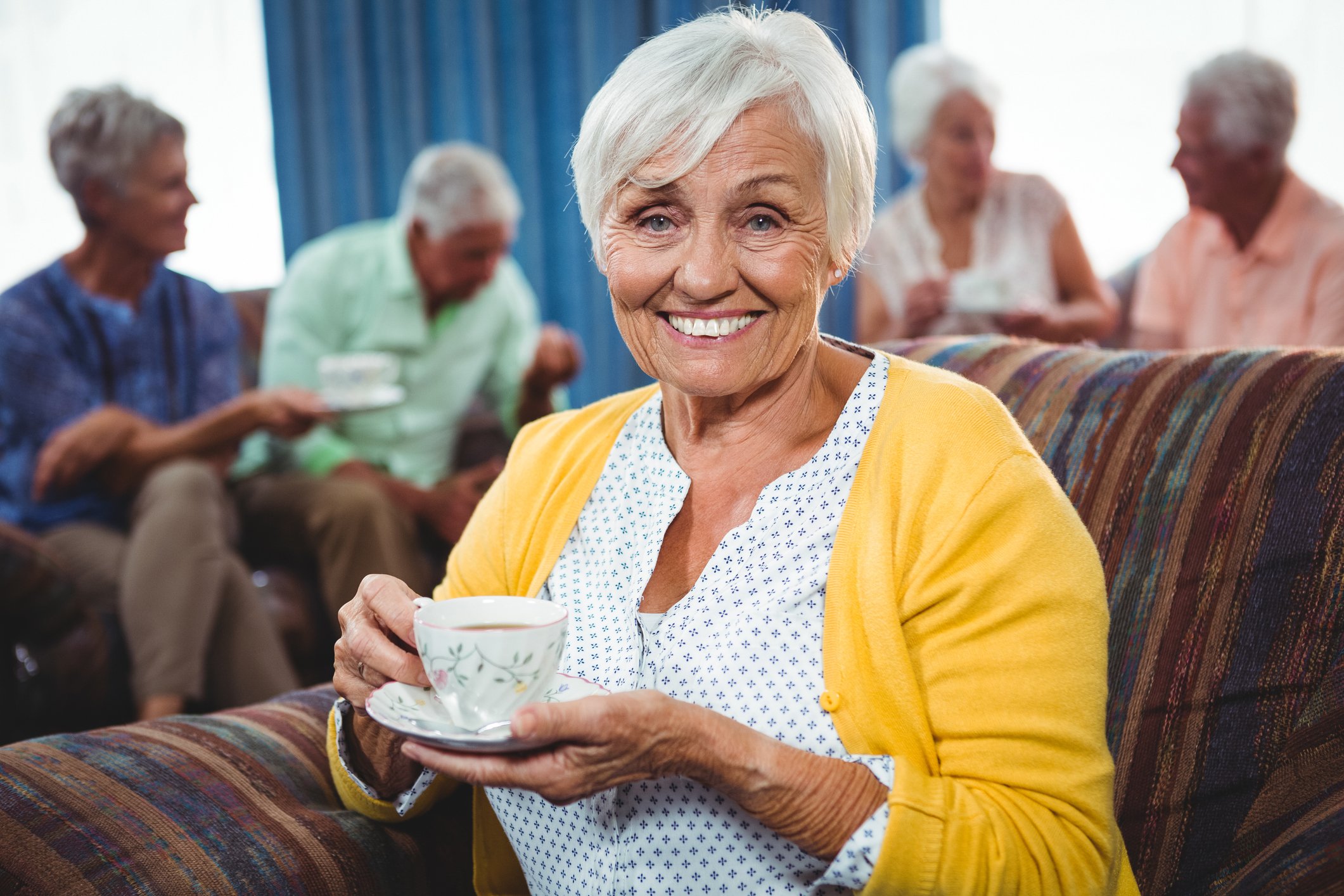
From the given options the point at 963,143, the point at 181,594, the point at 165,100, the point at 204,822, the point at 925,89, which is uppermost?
the point at 165,100

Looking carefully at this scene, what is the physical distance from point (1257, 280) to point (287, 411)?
2207 mm

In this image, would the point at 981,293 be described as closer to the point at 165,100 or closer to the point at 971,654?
the point at 971,654

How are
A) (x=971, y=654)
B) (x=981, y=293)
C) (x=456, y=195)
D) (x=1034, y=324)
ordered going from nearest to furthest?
(x=971, y=654)
(x=981, y=293)
(x=1034, y=324)
(x=456, y=195)

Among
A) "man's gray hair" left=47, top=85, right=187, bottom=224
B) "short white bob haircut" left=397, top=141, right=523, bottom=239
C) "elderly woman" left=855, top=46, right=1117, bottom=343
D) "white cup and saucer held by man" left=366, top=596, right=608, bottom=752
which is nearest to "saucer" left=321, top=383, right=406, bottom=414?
"short white bob haircut" left=397, top=141, right=523, bottom=239

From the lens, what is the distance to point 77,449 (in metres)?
2.41

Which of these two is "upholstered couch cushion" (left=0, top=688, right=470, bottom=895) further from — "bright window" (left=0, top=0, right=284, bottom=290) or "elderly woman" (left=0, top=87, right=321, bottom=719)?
"bright window" (left=0, top=0, right=284, bottom=290)

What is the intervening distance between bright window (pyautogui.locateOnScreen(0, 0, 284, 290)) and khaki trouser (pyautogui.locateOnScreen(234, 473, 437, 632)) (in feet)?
5.91

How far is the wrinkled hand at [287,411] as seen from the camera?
2615 millimetres

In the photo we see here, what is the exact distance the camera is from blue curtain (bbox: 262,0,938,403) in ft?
13.3

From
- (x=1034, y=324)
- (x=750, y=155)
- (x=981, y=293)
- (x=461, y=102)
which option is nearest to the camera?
(x=750, y=155)

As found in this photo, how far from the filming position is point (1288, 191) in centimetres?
265

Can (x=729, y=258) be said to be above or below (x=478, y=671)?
above

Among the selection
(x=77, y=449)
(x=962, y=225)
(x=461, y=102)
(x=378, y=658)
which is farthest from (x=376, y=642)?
(x=461, y=102)

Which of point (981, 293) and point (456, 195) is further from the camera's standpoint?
point (456, 195)
